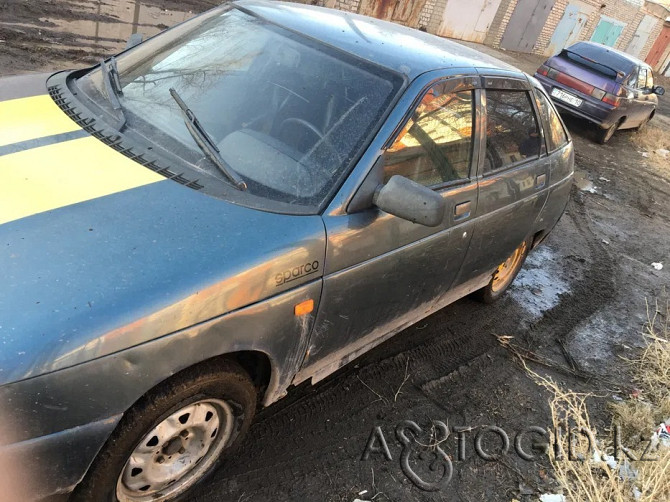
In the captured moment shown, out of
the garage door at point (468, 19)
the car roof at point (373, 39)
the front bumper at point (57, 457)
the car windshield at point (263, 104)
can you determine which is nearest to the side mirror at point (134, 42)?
the car windshield at point (263, 104)

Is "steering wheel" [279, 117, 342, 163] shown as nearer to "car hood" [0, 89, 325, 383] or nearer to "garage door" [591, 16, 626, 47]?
"car hood" [0, 89, 325, 383]

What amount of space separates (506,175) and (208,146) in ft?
6.19

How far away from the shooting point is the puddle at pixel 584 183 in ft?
27.5

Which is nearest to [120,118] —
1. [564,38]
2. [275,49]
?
[275,49]

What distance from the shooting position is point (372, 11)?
14539 millimetres

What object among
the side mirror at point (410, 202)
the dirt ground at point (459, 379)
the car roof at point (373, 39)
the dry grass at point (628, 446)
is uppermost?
the car roof at point (373, 39)

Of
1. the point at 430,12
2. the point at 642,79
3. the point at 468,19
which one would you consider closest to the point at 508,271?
the point at 642,79

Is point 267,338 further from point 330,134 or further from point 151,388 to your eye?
point 330,134

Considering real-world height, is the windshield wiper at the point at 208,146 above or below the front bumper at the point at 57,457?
above

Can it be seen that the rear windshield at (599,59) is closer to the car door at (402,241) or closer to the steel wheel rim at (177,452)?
the car door at (402,241)

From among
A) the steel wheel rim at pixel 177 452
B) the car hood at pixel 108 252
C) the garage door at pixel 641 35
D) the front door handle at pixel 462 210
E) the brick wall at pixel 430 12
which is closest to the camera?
the car hood at pixel 108 252

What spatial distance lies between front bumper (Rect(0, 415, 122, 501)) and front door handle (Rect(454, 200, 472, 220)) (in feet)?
6.45

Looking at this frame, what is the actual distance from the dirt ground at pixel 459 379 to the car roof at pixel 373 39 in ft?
6.01

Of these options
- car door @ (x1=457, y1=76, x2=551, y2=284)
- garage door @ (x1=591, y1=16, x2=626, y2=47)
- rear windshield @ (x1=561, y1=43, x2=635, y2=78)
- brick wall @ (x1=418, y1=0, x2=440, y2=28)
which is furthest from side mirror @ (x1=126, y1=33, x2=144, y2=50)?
garage door @ (x1=591, y1=16, x2=626, y2=47)
